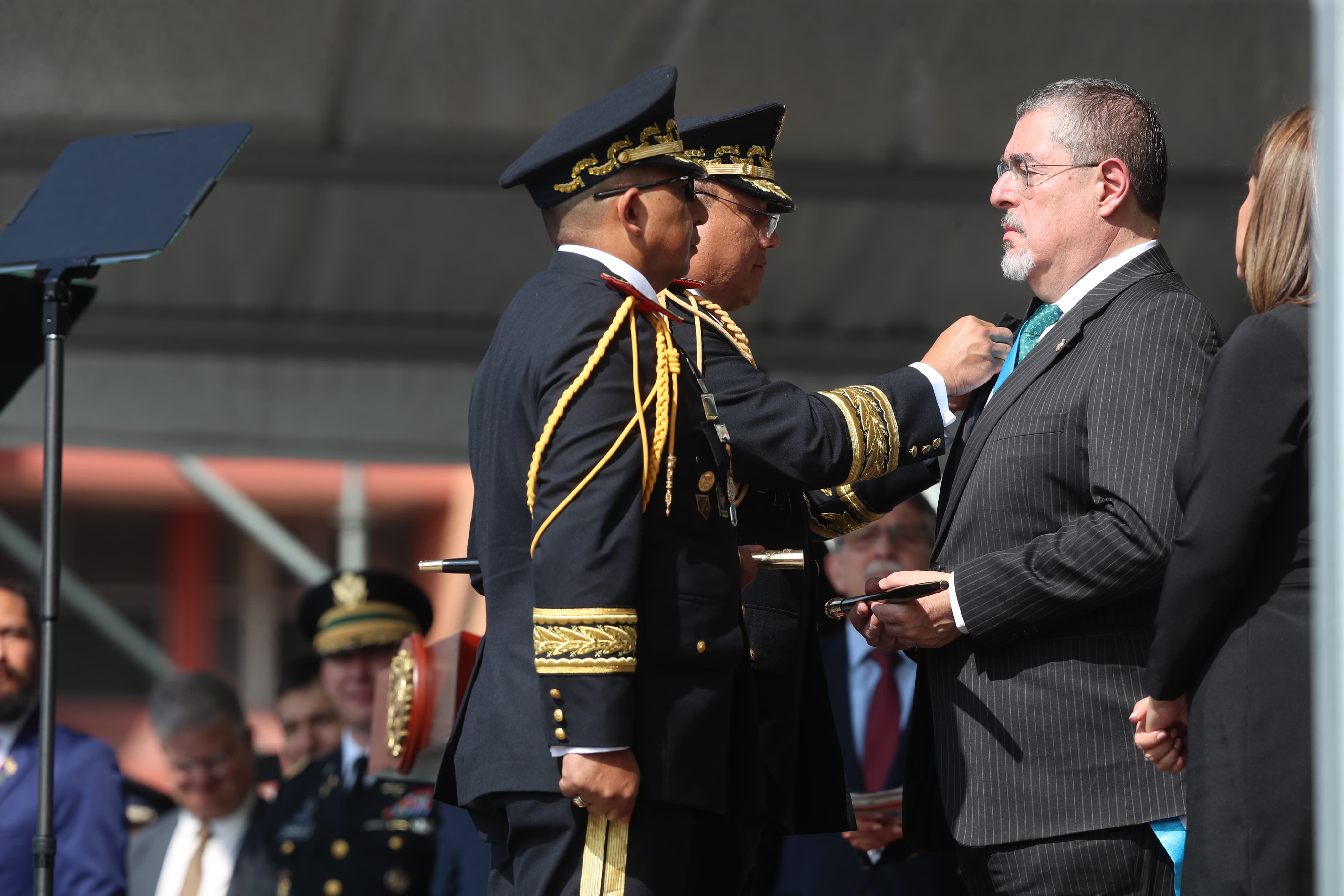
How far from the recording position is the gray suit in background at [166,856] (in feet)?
14.7

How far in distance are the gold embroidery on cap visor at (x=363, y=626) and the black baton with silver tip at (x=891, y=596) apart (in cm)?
248

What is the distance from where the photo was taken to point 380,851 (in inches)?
169

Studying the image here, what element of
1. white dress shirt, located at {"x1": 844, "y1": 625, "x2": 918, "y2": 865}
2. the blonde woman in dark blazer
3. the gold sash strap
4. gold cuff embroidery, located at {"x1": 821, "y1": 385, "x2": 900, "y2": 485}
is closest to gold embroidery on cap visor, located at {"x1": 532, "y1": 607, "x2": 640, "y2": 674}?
the gold sash strap

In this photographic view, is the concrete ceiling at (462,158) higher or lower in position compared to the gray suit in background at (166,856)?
higher

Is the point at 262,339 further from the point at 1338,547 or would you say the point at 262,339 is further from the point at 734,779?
the point at 1338,547

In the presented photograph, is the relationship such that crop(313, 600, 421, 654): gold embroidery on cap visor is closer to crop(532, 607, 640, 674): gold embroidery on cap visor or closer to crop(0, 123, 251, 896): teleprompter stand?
crop(0, 123, 251, 896): teleprompter stand

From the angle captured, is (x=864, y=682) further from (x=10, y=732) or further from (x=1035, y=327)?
(x=10, y=732)

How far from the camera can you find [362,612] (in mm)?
4934

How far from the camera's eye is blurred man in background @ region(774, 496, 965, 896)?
144 inches

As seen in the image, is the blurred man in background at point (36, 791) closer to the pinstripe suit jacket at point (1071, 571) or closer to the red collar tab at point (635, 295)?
the red collar tab at point (635, 295)

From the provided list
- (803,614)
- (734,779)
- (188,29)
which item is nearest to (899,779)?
(803,614)

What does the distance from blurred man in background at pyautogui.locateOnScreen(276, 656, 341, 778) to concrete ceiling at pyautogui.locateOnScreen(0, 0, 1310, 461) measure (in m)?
2.06

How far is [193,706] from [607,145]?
3144 millimetres

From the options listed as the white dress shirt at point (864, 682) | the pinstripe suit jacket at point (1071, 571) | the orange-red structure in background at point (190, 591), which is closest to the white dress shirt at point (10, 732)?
the white dress shirt at point (864, 682)
